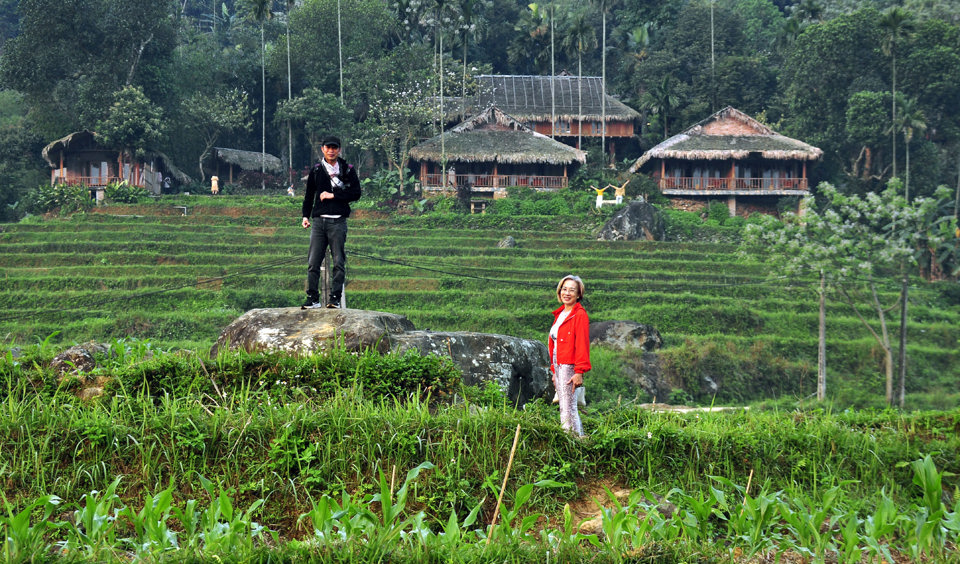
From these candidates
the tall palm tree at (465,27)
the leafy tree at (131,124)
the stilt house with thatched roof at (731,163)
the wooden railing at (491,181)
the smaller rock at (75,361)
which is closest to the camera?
the smaller rock at (75,361)

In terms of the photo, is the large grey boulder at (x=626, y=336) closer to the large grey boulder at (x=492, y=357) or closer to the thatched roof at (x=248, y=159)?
the large grey boulder at (x=492, y=357)

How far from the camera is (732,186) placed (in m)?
40.5

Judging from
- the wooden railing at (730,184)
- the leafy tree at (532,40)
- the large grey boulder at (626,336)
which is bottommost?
the large grey boulder at (626,336)

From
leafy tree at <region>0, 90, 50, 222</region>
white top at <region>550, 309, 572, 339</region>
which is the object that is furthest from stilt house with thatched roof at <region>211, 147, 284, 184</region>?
white top at <region>550, 309, 572, 339</region>

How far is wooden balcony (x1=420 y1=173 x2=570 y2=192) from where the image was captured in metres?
40.0

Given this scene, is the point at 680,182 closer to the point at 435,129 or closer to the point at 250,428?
the point at 435,129

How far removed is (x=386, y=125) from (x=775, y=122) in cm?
2009

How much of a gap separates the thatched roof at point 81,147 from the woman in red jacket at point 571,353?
35.8m

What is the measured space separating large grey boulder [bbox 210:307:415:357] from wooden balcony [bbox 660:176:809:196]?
33.8 metres

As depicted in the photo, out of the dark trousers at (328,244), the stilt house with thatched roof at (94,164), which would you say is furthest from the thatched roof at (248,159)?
the dark trousers at (328,244)

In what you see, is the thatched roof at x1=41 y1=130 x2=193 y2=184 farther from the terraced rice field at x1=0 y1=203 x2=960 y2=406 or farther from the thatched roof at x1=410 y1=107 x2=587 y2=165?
the thatched roof at x1=410 y1=107 x2=587 y2=165

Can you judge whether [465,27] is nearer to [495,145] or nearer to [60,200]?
[495,145]

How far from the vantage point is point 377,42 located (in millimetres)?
44625

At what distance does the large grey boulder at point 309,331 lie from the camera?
804 cm
